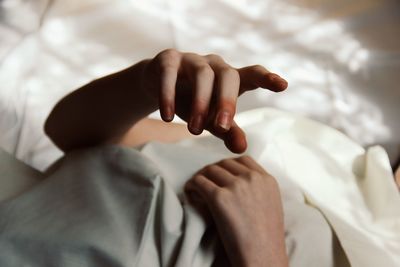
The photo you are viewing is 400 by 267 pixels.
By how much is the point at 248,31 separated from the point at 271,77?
0.53 metres

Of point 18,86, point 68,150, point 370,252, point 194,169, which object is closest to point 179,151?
point 194,169

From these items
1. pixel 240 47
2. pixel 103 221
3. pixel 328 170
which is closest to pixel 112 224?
pixel 103 221

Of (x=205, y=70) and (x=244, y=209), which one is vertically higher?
(x=205, y=70)

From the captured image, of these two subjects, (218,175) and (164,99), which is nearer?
(164,99)

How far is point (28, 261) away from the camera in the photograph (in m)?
0.50

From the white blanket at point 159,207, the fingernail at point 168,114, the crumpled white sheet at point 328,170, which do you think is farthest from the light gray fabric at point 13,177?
the fingernail at point 168,114

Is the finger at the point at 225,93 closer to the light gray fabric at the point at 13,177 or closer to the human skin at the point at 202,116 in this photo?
the human skin at the point at 202,116

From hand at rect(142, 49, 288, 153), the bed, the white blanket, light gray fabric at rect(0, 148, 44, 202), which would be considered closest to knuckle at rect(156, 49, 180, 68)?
hand at rect(142, 49, 288, 153)

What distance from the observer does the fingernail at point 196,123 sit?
0.45 meters

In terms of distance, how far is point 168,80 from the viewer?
1.54 ft

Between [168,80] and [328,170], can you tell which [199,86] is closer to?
[168,80]

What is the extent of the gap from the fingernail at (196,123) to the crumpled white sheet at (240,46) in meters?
0.45

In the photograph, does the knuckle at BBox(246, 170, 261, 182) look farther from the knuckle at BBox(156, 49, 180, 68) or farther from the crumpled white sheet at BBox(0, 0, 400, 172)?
the crumpled white sheet at BBox(0, 0, 400, 172)

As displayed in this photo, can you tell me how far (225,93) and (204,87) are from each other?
0.02 meters
